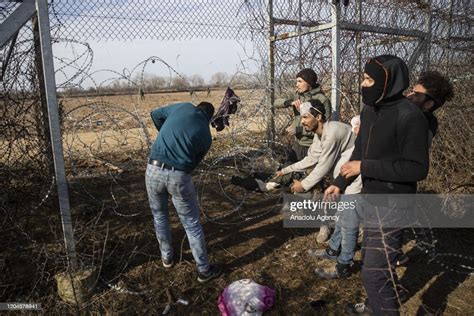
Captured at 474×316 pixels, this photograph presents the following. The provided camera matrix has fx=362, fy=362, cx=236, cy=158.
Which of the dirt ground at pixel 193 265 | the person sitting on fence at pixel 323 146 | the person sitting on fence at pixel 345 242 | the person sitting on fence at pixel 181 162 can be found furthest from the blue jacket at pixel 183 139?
the person sitting on fence at pixel 345 242

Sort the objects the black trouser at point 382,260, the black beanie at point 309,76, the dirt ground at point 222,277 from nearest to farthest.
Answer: the black trouser at point 382,260 < the dirt ground at point 222,277 < the black beanie at point 309,76

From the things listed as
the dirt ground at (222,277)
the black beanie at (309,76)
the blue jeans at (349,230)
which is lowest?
the dirt ground at (222,277)

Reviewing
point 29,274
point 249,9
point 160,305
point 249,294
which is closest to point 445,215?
point 249,294

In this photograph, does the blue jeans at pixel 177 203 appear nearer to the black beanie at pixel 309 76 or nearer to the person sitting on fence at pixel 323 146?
the person sitting on fence at pixel 323 146

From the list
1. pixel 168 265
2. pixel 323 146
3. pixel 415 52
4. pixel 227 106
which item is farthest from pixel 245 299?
pixel 415 52

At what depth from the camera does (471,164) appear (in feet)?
16.3

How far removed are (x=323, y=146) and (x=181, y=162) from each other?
49.5 inches

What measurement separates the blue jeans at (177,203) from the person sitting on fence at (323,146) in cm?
93

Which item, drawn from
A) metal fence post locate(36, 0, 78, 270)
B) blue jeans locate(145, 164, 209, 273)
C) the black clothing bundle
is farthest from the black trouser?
the black clothing bundle

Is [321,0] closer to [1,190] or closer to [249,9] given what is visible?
[249,9]

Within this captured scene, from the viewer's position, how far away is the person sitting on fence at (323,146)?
3199 mm

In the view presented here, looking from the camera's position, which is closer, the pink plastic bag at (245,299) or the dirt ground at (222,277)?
the pink plastic bag at (245,299)

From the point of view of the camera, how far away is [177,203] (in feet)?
10.1

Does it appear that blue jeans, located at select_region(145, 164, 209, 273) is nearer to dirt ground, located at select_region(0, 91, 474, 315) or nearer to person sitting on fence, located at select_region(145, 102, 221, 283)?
person sitting on fence, located at select_region(145, 102, 221, 283)
